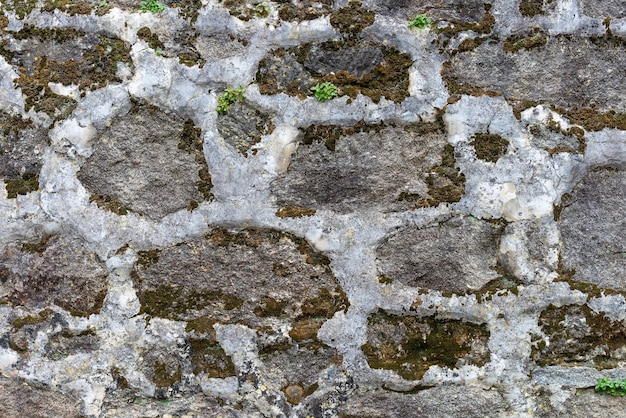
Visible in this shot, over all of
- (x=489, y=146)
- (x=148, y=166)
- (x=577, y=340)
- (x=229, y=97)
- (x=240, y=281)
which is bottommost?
(x=577, y=340)

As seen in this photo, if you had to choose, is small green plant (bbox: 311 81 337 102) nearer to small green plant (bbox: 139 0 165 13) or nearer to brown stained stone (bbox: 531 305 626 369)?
small green plant (bbox: 139 0 165 13)

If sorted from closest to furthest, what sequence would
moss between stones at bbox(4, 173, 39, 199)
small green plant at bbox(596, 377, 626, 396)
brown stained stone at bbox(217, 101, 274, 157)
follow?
small green plant at bbox(596, 377, 626, 396)
brown stained stone at bbox(217, 101, 274, 157)
moss between stones at bbox(4, 173, 39, 199)

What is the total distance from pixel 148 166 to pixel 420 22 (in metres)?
1.90

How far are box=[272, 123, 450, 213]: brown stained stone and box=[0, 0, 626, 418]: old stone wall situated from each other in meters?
0.01

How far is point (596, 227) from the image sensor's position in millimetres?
3383

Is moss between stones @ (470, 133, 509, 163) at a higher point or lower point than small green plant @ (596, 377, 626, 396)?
higher

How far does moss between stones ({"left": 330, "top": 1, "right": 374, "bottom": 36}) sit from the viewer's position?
345cm

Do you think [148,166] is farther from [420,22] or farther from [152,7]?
[420,22]

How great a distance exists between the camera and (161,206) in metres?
3.57

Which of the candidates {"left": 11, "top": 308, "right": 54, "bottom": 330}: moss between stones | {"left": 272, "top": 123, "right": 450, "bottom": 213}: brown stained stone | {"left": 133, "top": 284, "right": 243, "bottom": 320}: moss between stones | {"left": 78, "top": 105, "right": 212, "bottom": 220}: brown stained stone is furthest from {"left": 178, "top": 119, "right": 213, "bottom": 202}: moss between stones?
{"left": 11, "top": 308, "right": 54, "bottom": 330}: moss between stones

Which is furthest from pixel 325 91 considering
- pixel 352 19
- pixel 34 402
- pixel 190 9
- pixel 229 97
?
pixel 34 402

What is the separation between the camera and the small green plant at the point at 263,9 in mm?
3502

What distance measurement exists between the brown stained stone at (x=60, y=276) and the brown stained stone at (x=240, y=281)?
0.28m

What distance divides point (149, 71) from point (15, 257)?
4.82ft
